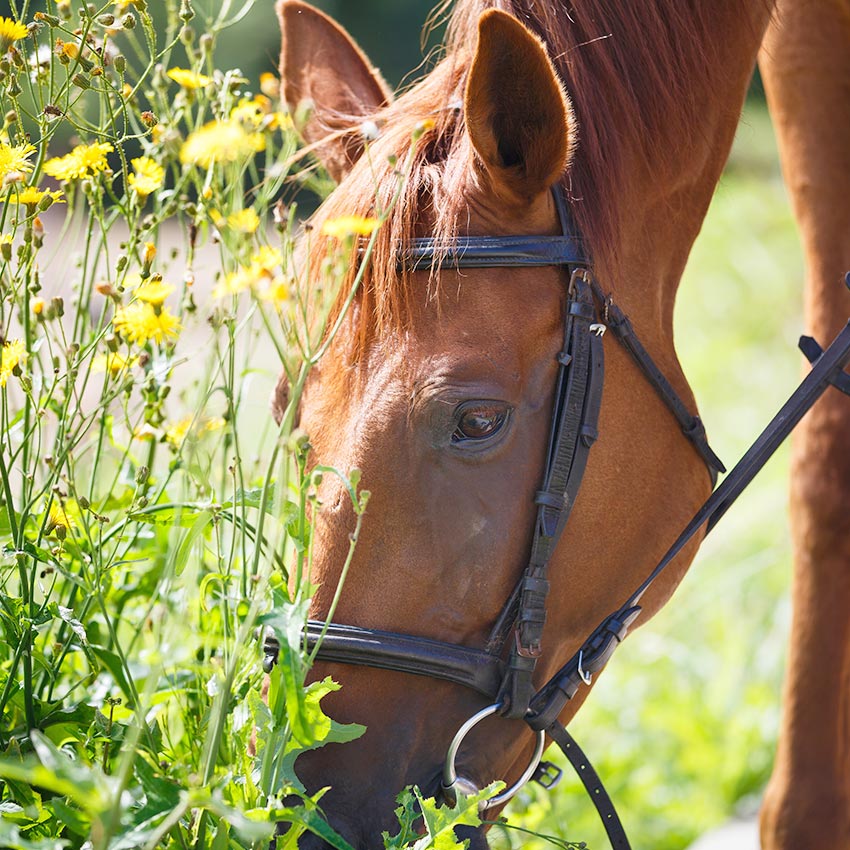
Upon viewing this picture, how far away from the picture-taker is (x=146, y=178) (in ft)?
4.56

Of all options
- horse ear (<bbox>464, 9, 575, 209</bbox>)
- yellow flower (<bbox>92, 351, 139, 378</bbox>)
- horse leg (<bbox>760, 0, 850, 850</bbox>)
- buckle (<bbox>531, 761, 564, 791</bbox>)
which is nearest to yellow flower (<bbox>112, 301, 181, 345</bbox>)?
yellow flower (<bbox>92, 351, 139, 378</bbox>)

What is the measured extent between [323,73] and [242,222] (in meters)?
1.06

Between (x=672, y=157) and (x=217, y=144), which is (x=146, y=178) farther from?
(x=672, y=157)

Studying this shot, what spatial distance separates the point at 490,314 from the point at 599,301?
221 mm

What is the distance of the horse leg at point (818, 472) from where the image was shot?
Result: 2.38 meters

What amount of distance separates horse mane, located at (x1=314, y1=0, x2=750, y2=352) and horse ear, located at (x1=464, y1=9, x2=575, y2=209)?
0.06 meters

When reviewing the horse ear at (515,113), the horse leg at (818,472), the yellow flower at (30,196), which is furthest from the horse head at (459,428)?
the horse leg at (818,472)

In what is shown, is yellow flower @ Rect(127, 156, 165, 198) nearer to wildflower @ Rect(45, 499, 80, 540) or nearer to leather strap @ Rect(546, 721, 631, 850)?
wildflower @ Rect(45, 499, 80, 540)

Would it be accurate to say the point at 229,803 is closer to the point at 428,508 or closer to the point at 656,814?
the point at 428,508

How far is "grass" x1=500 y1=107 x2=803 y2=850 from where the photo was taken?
10.3ft

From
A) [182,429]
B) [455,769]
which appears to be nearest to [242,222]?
[182,429]

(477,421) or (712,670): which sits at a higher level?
(477,421)

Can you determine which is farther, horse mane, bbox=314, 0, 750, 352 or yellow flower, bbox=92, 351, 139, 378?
horse mane, bbox=314, 0, 750, 352

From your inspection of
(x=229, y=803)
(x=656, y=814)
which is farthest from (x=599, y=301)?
(x=656, y=814)
